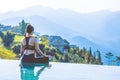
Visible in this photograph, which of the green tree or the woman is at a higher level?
the woman

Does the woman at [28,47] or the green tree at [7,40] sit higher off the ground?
the woman at [28,47]

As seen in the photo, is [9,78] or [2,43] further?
[2,43]

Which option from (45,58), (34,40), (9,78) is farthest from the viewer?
(45,58)

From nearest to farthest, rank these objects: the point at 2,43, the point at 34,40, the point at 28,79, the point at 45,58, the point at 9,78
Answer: the point at 28,79 < the point at 9,78 < the point at 34,40 < the point at 45,58 < the point at 2,43

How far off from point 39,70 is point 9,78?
93.7 inches

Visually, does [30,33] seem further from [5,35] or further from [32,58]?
[5,35]

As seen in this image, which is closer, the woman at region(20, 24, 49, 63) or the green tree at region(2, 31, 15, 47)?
the woman at region(20, 24, 49, 63)

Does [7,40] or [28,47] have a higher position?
[28,47]

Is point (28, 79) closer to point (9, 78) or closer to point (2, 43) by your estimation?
point (9, 78)

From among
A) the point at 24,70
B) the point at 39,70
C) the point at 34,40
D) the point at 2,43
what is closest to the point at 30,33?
the point at 34,40

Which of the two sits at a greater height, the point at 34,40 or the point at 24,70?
the point at 34,40

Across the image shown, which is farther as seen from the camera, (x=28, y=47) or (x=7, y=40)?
(x=7, y=40)

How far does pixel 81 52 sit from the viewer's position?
8588cm

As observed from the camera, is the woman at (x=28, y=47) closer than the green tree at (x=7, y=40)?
Yes
